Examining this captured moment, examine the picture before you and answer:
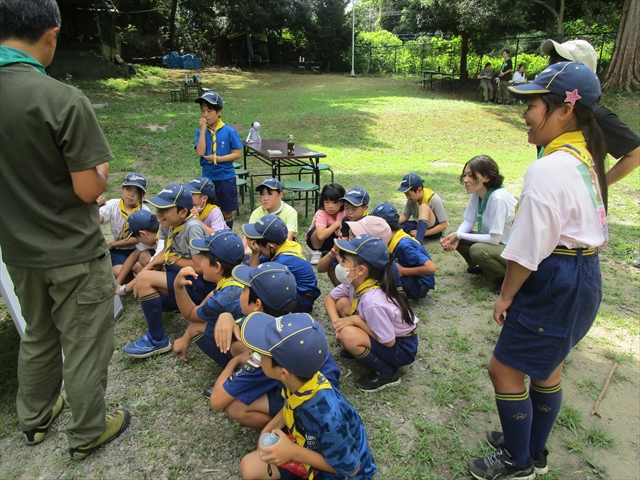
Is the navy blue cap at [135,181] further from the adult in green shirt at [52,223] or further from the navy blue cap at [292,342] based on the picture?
the navy blue cap at [292,342]

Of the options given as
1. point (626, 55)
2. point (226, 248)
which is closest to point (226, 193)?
point (226, 248)

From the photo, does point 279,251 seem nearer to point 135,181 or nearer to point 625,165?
point 135,181

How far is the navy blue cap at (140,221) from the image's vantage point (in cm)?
348

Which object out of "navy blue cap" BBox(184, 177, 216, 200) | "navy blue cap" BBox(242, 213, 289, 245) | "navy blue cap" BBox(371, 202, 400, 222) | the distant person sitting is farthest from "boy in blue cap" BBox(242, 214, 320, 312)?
the distant person sitting

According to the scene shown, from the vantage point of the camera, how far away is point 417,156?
381 inches

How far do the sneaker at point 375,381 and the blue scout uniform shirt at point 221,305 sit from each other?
0.90 m

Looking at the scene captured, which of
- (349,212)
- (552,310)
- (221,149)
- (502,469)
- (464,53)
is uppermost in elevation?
(464,53)

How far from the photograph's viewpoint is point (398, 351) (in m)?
2.65

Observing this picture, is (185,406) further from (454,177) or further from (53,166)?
(454,177)

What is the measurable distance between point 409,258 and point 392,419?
4.41ft

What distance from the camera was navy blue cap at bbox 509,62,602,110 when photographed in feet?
5.17

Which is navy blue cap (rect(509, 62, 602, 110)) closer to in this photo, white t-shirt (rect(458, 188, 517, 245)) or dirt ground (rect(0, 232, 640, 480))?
dirt ground (rect(0, 232, 640, 480))

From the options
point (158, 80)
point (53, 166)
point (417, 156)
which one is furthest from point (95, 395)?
point (158, 80)

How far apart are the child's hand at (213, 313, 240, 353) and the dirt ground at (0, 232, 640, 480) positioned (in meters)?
0.46
